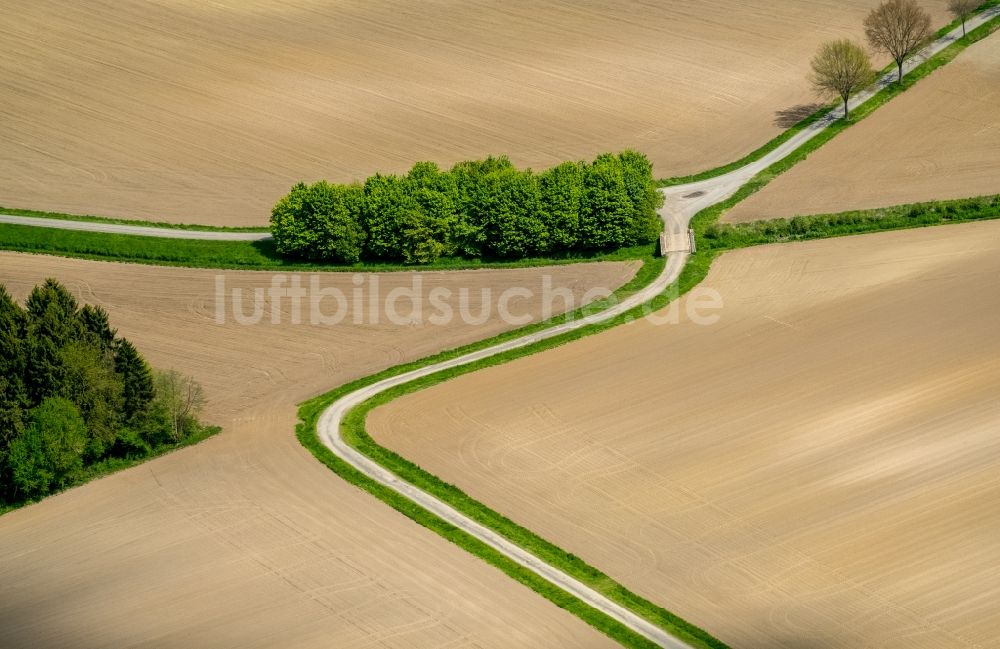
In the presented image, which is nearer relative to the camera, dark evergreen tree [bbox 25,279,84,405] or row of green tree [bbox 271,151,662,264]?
dark evergreen tree [bbox 25,279,84,405]

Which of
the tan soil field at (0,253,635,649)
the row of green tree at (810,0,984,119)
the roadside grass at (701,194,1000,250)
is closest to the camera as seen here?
the tan soil field at (0,253,635,649)

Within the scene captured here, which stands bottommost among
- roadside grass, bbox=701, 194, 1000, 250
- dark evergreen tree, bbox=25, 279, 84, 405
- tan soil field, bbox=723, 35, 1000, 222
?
dark evergreen tree, bbox=25, 279, 84, 405

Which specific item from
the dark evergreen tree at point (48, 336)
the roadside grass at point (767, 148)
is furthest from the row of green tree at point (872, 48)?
the dark evergreen tree at point (48, 336)

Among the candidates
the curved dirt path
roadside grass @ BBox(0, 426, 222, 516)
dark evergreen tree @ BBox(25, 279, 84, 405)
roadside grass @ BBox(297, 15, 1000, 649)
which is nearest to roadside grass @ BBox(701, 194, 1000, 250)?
roadside grass @ BBox(297, 15, 1000, 649)

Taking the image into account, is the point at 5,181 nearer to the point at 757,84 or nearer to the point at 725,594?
the point at 757,84

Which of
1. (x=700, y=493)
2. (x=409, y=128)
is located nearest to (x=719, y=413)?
(x=700, y=493)

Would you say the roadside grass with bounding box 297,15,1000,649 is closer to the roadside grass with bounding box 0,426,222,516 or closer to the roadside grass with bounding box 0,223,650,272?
the roadside grass with bounding box 0,426,222,516
